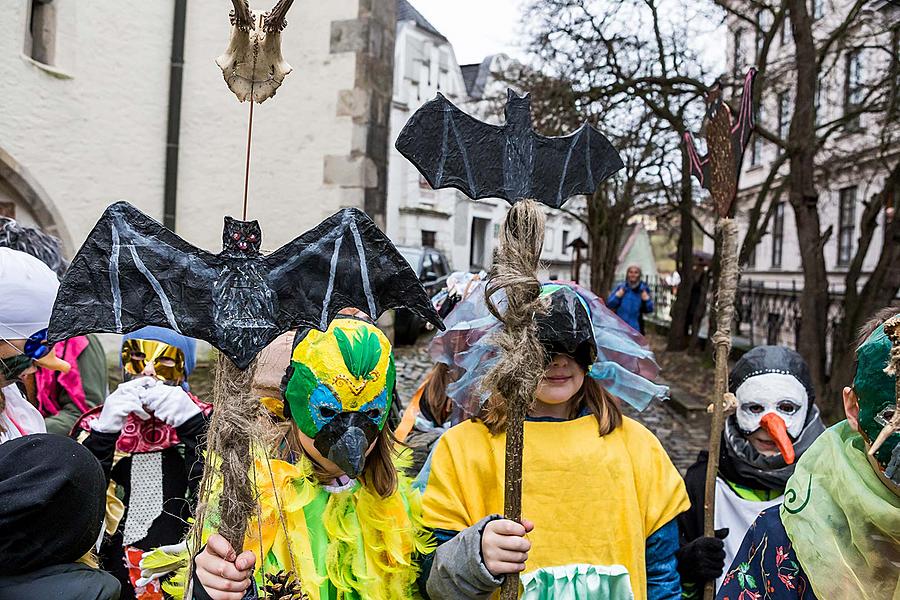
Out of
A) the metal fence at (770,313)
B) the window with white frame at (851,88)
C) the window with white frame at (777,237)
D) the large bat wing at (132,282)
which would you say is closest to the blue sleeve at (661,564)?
the large bat wing at (132,282)

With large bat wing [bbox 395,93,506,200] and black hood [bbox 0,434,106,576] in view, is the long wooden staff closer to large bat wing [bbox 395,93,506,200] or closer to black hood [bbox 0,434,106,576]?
large bat wing [bbox 395,93,506,200]

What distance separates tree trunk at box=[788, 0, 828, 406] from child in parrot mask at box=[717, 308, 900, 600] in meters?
6.80

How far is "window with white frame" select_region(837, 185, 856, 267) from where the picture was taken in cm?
1962

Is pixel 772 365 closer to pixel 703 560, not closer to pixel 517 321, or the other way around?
pixel 703 560

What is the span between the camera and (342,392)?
5.94ft

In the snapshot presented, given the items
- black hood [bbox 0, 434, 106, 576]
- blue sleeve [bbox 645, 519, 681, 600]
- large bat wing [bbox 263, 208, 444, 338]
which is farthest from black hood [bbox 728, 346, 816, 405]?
black hood [bbox 0, 434, 106, 576]

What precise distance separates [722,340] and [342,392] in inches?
50.3

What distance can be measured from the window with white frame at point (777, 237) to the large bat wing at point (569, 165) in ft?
79.4

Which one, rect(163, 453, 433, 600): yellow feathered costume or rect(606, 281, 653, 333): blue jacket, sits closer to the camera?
rect(163, 453, 433, 600): yellow feathered costume

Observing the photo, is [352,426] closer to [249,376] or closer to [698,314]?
[249,376]

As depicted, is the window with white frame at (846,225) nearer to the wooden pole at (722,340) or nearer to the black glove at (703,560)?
the wooden pole at (722,340)

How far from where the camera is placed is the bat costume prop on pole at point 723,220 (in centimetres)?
241

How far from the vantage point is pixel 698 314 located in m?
14.8

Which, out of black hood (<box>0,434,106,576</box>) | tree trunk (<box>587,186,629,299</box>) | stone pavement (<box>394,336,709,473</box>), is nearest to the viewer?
black hood (<box>0,434,106,576</box>)
